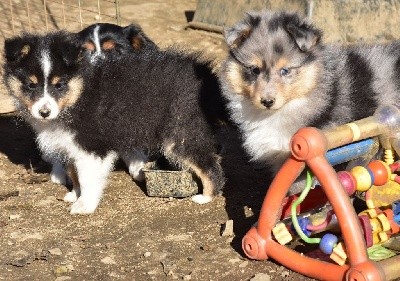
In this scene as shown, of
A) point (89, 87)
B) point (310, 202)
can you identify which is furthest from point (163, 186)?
point (310, 202)

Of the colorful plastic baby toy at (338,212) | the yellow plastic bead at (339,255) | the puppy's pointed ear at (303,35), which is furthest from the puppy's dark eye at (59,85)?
the yellow plastic bead at (339,255)

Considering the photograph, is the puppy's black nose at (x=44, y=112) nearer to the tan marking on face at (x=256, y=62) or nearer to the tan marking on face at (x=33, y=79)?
the tan marking on face at (x=33, y=79)

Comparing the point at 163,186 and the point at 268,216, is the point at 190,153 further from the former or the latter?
the point at 268,216

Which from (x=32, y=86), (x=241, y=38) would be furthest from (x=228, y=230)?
(x=32, y=86)

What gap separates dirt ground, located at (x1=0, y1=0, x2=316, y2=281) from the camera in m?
4.59

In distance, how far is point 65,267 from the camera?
4676mm

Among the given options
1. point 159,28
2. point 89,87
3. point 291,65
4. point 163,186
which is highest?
point 291,65

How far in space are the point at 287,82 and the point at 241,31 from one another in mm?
494

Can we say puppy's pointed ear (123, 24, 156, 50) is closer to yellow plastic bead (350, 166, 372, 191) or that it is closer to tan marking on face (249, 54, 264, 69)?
tan marking on face (249, 54, 264, 69)

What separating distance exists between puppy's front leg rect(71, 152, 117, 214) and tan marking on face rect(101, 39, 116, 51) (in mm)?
1494

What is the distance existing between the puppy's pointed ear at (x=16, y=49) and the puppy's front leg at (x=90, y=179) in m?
0.86

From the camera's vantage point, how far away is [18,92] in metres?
5.49

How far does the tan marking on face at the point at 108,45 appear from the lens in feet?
22.2

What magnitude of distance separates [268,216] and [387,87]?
1370 mm
